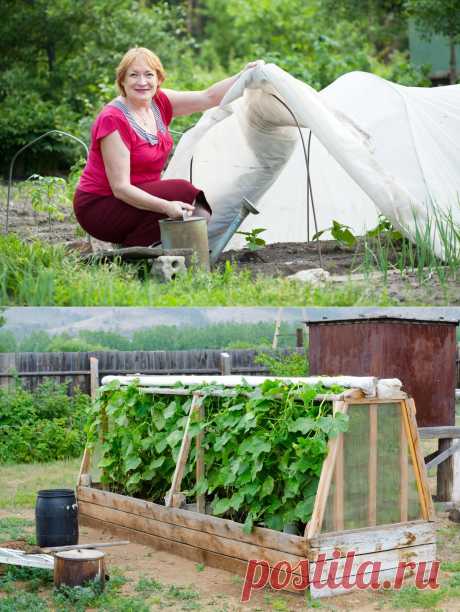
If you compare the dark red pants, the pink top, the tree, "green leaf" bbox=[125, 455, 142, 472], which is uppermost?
the tree

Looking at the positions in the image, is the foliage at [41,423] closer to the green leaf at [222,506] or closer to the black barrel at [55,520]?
the black barrel at [55,520]

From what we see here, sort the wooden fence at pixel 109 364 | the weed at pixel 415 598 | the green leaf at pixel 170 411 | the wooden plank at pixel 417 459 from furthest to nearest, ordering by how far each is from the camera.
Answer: the wooden fence at pixel 109 364
the green leaf at pixel 170 411
the wooden plank at pixel 417 459
the weed at pixel 415 598

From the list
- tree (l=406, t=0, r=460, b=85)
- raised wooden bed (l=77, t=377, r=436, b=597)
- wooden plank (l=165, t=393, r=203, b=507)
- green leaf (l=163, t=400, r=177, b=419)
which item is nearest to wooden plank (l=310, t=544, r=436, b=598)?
raised wooden bed (l=77, t=377, r=436, b=597)

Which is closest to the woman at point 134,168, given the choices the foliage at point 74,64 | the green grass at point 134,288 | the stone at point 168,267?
the stone at point 168,267

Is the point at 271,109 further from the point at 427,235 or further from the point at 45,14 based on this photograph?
the point at 45,14

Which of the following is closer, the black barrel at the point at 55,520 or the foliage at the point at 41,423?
the black barrel at the point at 55,520

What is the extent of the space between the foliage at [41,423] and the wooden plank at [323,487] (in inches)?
184

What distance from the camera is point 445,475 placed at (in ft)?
21.7

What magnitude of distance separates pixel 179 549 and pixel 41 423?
151 inches

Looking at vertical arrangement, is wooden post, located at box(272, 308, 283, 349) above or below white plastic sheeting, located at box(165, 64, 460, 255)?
below

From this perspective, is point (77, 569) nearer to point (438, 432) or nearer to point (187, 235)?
point (187, 235)

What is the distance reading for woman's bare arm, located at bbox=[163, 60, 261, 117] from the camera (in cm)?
600

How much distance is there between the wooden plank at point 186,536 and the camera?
445 cm

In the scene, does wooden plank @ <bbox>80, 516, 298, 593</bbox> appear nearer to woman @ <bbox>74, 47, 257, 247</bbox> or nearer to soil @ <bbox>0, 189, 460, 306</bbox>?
soil @ <bbox>0, 189, 460, 306</bbox>
